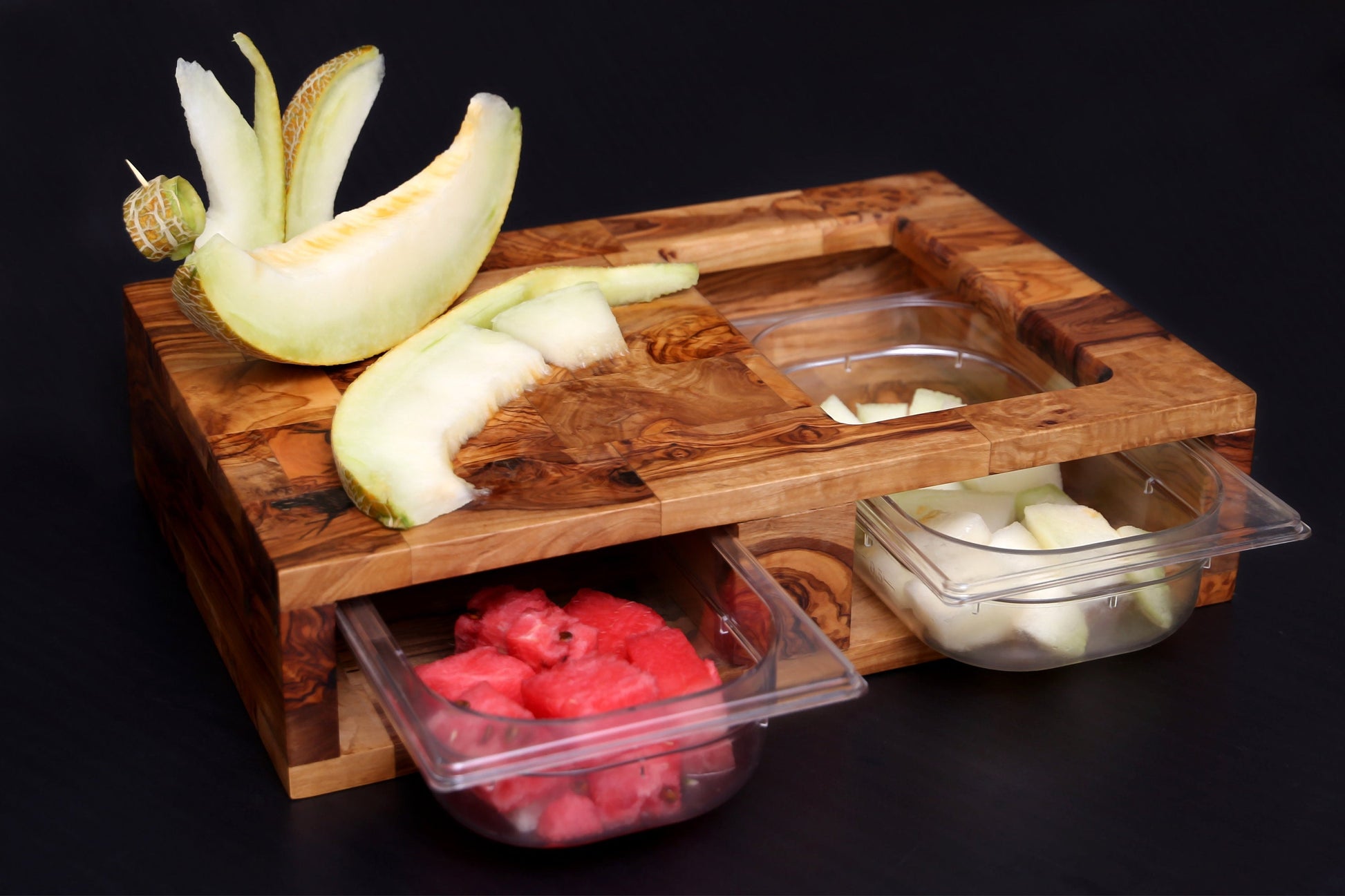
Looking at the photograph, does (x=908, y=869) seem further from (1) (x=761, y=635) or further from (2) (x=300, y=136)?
(2) (x=300, y=136)

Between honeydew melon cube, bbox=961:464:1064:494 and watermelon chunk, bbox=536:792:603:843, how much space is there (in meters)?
0.65

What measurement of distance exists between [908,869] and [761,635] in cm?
25

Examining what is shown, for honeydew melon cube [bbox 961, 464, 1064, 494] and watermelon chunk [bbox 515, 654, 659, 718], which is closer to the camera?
watermelon chunk [bbox 515, 654, 659, 718]

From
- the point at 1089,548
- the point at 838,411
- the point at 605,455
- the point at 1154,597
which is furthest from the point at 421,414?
the point at 1154,597

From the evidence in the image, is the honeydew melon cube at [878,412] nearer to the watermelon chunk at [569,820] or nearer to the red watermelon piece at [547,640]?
the red watermelon piece at [547,640]

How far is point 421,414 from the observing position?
1.80 m

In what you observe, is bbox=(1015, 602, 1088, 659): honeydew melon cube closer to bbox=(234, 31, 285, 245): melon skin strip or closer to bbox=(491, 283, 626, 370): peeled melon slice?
bbox=(491, 283, 626, 370): peeled melon slice

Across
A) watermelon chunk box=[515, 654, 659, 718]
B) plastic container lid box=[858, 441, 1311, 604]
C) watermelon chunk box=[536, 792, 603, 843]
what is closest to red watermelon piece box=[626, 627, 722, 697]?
watermelon chunk box=[515, 654, 659, 718]

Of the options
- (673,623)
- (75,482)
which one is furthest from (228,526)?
(75,482)

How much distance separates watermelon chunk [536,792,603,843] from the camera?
63.6 inches

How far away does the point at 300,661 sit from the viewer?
168 centimetres

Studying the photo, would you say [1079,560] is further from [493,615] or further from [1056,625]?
[493,615]

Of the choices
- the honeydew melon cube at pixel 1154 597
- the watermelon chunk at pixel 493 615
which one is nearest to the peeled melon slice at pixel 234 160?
the watermelon chunk at pixel 493 615

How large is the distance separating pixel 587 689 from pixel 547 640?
104mm
